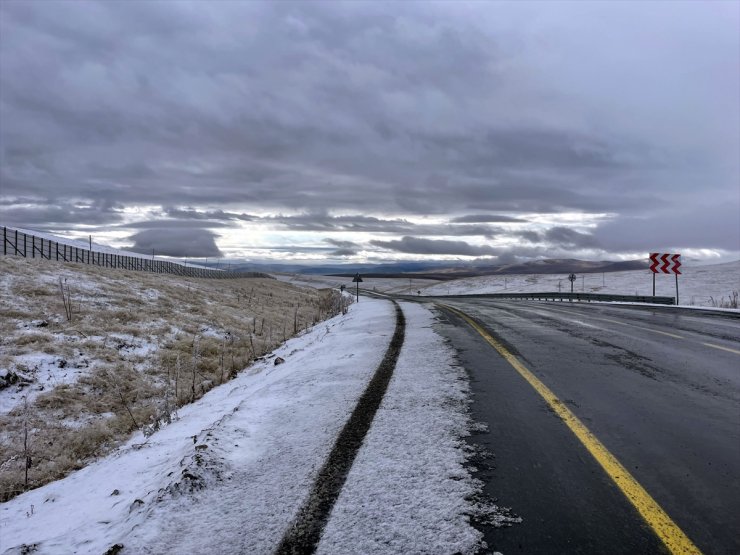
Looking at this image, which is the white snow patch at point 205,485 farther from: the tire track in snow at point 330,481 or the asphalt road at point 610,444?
the asphalt road at point 610,444

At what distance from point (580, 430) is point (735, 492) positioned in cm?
126

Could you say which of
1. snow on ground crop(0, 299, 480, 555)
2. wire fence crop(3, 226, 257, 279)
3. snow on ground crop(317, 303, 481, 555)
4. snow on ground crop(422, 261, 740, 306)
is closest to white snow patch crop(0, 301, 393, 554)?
snow on ground crop(0, 299, 480, 555)

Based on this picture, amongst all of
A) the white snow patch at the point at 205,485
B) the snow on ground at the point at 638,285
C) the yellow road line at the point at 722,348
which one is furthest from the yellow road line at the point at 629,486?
the snow on ground at the point at 638,285

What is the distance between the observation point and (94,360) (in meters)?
11.1

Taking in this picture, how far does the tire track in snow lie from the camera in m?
2.56

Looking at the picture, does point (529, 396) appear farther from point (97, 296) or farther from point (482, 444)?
point (97, 296)

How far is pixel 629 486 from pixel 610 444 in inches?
32.4

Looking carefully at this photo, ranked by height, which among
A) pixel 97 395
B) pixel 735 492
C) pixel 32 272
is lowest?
pixel 97 395

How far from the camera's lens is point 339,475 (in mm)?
3328

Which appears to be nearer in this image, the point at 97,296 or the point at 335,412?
Result: the point at 335,412

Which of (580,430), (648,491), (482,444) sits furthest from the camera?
(580,430)

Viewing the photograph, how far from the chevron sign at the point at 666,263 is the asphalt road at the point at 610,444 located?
18.8 metres

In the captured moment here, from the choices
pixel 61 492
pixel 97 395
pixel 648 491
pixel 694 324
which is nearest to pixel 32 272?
pixel 97 395

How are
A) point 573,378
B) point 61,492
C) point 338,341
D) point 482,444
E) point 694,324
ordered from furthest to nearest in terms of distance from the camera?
point 694,324 → point 338,341 → point 573,378 → point 61,492 → point 482,444
